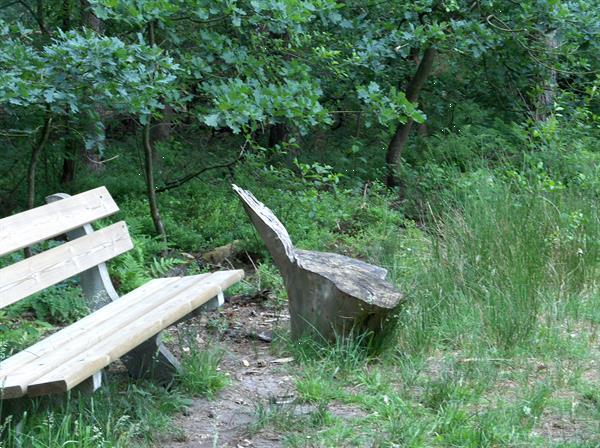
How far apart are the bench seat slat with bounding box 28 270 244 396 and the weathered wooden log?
449 millimetres

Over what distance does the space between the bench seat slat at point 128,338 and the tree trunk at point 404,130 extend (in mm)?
5895

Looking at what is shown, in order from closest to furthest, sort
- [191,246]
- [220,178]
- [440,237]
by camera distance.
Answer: [440,237] < [191,246] < [220,178]

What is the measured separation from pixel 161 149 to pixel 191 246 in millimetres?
2143

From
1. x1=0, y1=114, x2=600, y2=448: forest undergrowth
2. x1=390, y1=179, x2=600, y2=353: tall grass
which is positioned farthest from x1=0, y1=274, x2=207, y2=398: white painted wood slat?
x1=390, y1=179, x2=600, y2=353: tall grass

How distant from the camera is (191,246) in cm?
759

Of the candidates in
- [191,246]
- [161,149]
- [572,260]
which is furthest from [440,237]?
[161,149]

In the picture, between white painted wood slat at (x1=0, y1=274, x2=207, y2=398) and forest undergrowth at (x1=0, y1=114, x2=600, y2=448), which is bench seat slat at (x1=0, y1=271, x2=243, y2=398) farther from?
forest undergrowth at (x1=0, y1=114, x2=600, y2=448)

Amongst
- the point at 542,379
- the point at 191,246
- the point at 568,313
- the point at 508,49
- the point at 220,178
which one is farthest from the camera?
the point at 508,49

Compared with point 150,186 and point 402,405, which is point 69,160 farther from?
point 402,405

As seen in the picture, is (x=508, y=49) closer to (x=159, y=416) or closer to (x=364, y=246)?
(x=364, y=246)

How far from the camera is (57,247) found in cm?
415

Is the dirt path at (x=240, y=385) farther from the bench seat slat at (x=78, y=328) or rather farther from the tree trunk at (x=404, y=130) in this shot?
the tree trunk at (x=404, y=130)

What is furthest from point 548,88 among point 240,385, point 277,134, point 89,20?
point 240,385

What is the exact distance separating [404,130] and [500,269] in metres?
5.17
